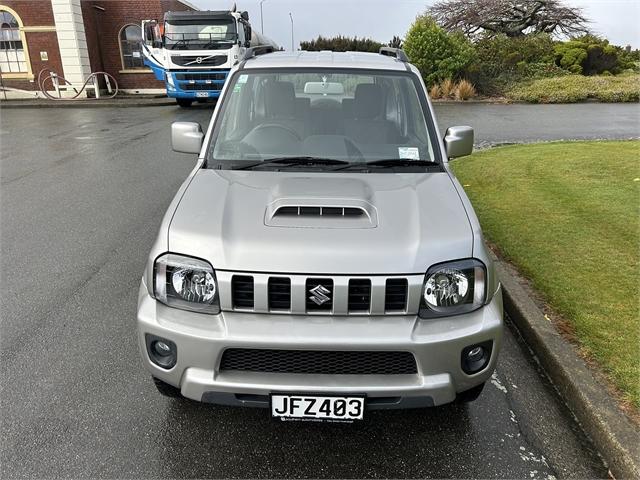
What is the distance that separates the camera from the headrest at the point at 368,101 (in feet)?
11.9

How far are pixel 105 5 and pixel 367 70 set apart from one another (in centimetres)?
2556

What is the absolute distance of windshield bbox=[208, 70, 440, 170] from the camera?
334cm

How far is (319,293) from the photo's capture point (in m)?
2.30

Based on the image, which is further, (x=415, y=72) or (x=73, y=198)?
(x=73, y=198)

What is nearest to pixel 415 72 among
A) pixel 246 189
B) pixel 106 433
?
pixel 246 189

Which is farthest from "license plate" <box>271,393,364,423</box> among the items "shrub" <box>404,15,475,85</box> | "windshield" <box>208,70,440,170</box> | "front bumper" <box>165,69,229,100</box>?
"shrub" <box>404,15,475,85</box>

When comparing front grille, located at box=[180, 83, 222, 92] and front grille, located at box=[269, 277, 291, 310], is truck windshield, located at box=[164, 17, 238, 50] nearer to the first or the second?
front grille, located at box=[180, 83, 222, 92]

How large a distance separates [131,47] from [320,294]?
26385mm

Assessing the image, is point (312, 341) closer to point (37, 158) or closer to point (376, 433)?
point (376, 433)

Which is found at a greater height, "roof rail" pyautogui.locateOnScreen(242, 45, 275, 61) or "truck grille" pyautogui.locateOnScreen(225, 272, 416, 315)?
"roof rail" pyautogui.locateOnScreen(242, 45, 275, 61)

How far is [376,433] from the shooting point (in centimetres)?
273

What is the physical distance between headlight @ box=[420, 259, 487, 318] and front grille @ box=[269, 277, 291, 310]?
63 centimetres

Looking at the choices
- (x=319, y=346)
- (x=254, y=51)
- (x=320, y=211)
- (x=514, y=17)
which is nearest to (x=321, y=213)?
(x=320, y=211)

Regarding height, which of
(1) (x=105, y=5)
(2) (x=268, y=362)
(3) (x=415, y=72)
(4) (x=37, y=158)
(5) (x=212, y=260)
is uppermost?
(1) (x=105, y=5)
